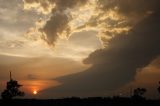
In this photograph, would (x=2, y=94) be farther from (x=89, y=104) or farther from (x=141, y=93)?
(x=141, y=93)

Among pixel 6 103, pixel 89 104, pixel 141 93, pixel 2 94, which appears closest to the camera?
pixel 89 104

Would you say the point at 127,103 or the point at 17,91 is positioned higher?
the point at 17,91

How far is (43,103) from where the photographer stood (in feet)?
224

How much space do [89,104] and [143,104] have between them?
9698mm

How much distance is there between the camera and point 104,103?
6700 centimetres

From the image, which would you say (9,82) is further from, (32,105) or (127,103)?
(127,103)

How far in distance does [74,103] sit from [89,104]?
3358 mm

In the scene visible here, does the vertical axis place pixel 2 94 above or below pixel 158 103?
above

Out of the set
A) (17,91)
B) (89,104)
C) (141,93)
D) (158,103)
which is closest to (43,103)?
(89,104)

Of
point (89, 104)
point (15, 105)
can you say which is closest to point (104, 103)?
point (89, 104)

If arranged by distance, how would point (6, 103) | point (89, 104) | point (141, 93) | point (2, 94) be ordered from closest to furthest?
point (89, 104)
point (6, 103)
point (2, 94)
point (141, 93)

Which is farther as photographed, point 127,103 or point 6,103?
point 6,103

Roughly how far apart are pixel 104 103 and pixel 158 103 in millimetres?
10153

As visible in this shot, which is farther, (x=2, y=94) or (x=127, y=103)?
(x=2, y=94)
